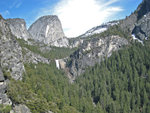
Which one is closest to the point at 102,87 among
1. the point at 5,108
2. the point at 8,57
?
the point at 8,57

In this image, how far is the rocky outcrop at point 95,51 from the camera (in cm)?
11369

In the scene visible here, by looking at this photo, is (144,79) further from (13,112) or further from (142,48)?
(13,112)

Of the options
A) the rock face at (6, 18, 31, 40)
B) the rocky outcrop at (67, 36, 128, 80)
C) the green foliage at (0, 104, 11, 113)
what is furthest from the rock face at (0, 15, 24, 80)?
the rock face at (6, 18, 31, 40)

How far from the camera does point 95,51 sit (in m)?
116

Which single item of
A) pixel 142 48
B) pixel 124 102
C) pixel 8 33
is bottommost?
pixel 124 102

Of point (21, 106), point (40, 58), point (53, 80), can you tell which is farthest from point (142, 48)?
point (21, 106)

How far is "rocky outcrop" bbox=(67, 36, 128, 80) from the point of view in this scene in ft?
373

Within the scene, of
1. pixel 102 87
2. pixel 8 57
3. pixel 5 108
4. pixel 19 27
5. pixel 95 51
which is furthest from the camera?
pixel 19 27

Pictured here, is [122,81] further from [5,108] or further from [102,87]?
[5,108]

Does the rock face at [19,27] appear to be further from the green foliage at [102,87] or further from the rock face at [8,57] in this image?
the rock face at [8,57]

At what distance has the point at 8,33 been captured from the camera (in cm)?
6031

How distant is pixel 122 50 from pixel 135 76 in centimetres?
2994

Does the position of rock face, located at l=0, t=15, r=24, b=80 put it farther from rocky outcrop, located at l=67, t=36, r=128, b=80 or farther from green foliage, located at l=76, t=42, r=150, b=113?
rocky outcrop, located at l=67, t=36, r=128, b=80

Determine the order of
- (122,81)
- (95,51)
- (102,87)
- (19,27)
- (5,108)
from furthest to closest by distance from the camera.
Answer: (19,27) → (95,51) → (122,81) → (102,87) → (5,108)
